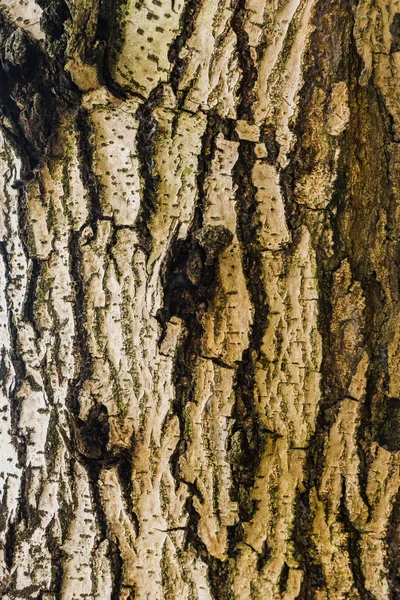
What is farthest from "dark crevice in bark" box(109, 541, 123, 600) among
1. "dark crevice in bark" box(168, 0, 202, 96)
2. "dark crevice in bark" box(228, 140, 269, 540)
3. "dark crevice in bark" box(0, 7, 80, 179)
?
"dark crevice in bark" box(168, 0, 202, 96)

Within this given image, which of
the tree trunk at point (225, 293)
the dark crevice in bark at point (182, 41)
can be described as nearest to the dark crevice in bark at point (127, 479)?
the tree trunk at point (225, 293)

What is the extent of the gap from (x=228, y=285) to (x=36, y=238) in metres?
0.50

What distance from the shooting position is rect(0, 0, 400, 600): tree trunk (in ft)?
3.88

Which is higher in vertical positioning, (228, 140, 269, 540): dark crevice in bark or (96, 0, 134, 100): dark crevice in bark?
(96, 0, 134, 100): dark crevice in bark

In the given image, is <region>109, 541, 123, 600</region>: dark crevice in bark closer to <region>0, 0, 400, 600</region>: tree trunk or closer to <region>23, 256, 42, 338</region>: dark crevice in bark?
<region>0, 0, 400, 600</region>: tree trunk

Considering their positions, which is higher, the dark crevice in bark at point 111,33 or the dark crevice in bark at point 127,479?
the dark crevice in bark at point 111,33

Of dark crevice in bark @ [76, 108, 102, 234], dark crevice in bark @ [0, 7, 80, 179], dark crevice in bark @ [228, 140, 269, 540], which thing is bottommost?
dark crevice in bark @ [228, 140, 269, 540]

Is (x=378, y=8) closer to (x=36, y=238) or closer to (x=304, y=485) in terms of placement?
(x=36, y=238)

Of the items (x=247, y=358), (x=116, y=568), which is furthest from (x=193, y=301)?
(x=116, y=568)

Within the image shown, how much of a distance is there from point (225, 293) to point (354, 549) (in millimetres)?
690

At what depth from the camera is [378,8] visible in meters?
1.24

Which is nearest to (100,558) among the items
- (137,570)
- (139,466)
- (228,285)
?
(137,570)

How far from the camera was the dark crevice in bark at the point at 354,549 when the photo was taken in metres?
1.20

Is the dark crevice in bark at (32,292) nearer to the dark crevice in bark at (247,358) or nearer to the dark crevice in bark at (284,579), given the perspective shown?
the dark crevice in bark at (247,358)
